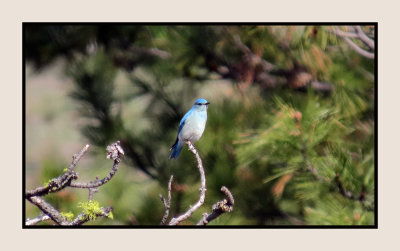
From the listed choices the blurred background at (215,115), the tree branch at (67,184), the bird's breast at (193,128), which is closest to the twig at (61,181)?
the tree branch at (67,184)

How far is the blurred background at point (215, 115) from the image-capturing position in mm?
1369

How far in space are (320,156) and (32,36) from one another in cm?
87

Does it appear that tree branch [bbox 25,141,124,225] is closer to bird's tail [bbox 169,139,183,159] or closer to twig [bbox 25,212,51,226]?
twig [bbox 25,212,51,226]

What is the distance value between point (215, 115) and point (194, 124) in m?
0.11

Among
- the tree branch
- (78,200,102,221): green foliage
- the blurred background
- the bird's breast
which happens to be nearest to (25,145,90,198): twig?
the tree branch

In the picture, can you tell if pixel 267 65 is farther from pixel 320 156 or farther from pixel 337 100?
pixel 320 156

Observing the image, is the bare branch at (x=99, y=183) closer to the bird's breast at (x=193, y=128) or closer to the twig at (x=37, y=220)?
the twig at (x=37, y=220)

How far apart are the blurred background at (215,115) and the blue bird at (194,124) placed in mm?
59

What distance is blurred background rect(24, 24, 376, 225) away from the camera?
4.49 ft

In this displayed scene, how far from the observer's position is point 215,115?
1.60 m

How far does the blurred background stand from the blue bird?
0.06 meters

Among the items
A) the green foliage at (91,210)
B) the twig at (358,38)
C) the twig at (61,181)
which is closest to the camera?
the twig at (61,181)

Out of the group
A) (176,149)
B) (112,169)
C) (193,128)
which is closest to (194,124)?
(193,128)

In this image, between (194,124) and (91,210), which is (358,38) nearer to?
(194,124)
